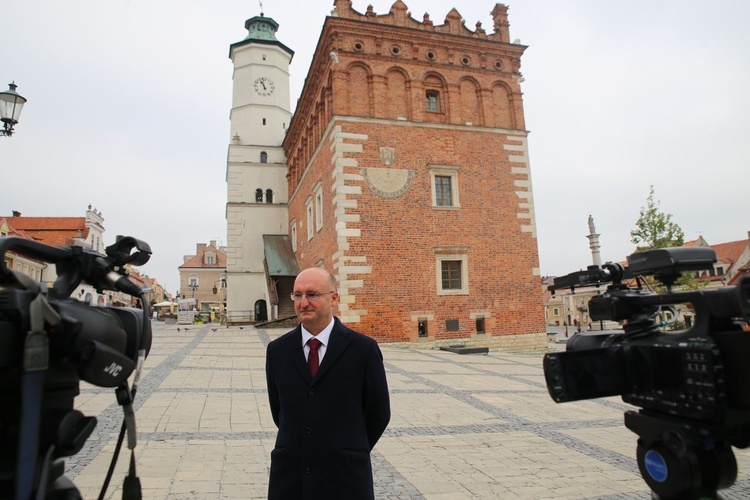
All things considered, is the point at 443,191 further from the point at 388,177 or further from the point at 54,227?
the point at 54,227

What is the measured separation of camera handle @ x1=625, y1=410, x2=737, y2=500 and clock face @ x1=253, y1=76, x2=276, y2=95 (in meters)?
33.7

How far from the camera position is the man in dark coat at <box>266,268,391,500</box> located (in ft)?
7.51

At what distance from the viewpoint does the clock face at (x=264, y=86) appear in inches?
1282

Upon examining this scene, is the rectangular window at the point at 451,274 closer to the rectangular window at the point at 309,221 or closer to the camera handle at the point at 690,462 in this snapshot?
the rectangular window at the point at 309,221

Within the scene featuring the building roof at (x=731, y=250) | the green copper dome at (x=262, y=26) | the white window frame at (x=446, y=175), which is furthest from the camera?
the building roof at (x=731, y=250)

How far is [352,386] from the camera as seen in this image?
2.42 meters

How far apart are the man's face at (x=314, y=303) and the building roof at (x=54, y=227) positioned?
162 ft

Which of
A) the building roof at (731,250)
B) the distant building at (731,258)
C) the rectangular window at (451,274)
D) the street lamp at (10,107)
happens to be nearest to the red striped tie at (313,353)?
the street lamp at (10,107)

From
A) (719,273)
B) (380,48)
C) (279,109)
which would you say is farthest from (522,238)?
(719,273)

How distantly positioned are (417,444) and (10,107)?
6.98 m

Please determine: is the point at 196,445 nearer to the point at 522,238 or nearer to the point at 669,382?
the point at 669,382

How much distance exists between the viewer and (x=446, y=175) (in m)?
18.2

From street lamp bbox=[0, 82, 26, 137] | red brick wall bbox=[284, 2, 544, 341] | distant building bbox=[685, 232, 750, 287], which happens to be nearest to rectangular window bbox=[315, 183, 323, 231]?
red brick wall bbox=[284, 2, 544, 341]

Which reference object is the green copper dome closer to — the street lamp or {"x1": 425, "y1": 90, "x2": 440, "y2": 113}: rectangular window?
{"x1": 425, "y1": 90, "x2": 440, "y2": 113}: rectangular window
